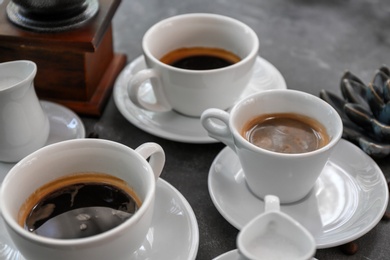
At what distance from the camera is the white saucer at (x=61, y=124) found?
2.90 ft

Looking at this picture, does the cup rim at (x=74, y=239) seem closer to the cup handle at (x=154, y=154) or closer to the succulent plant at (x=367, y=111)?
the cup handle at (x=154, y=154)

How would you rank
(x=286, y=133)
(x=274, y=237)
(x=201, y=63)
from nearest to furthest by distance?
1. (x=274, y=237)
2. (x=286, y=133)
3. (x=201, y=63)

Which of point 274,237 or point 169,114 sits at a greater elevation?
point 274,237

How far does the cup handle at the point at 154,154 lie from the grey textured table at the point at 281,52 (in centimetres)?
10

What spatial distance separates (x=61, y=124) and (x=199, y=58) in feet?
0.90

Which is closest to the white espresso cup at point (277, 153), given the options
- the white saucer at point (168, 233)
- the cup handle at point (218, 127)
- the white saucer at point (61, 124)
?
the cup handle at point (218, 127)

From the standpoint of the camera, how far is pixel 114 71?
1043 millimetres

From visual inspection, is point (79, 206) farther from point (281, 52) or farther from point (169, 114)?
point (281, 52)

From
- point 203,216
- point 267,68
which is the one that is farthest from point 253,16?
point 203,216

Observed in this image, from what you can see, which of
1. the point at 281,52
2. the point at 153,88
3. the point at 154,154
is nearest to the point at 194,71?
the point at 153,88

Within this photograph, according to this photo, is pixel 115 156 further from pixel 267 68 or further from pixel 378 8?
pixel 378 8

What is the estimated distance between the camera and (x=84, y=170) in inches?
29.0

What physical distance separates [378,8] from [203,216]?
2.35 ft

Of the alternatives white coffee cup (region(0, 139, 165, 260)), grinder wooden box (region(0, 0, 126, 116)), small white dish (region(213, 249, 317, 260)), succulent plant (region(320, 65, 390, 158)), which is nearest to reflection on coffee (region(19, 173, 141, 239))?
white coffee cup (region(0, 139, 165, 260))
